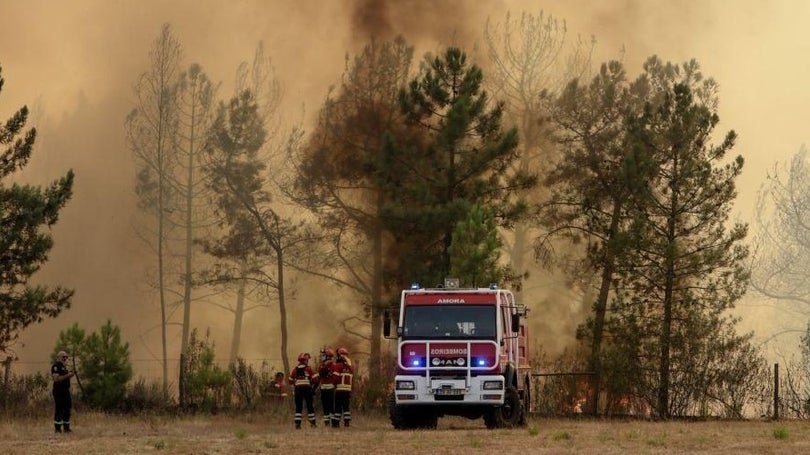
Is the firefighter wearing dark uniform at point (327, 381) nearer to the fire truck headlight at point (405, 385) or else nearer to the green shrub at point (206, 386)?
the fire truck headlight at point (405, 385)

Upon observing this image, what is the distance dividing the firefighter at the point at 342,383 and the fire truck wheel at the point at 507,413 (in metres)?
3.15

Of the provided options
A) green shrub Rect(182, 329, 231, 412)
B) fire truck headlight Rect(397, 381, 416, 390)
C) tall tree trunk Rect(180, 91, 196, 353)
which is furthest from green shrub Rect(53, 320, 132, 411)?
tall tree trunk Rect(180, 91, 196, 353)

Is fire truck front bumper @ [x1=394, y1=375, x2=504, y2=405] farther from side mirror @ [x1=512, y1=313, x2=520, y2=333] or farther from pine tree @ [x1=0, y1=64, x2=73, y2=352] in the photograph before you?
pine tree @ [x1=0, y1=64, x2=73, y2=352]

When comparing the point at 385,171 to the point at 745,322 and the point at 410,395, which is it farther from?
the point at 745,322

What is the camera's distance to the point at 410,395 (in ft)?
89.4

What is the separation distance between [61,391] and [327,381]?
18.6 feet

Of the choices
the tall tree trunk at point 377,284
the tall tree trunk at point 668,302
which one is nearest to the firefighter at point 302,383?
the tall tree trunk at point 668,302

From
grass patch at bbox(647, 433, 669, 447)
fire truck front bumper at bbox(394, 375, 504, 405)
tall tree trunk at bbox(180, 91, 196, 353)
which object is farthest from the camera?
tall tree trunk at bbox(180, 91, 196, 353)

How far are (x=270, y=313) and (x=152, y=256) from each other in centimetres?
780

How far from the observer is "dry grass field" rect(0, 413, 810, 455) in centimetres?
2117

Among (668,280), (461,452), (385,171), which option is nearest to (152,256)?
(385,171)

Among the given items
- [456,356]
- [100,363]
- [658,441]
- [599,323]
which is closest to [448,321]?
[456,356]

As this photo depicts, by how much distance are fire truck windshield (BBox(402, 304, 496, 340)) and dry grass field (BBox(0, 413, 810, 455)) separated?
201 centimetres

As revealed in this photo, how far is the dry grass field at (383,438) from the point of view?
21.2 meters
